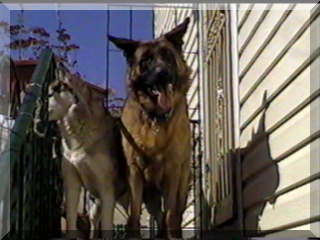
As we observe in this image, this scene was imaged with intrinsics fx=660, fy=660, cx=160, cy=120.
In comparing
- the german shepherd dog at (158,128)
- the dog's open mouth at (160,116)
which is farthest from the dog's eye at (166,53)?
the dog's open mouth at (160,116)

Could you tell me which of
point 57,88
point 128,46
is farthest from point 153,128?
point 57,88

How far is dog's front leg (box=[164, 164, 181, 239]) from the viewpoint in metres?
3.59

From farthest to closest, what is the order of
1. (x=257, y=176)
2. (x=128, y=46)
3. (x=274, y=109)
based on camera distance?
(x=257, y=176) → (x=128, y=46) → (x=274, y=109)

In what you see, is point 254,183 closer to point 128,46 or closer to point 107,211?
point 107,211

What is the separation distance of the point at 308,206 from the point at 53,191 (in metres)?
1.46

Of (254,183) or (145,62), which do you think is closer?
(145,62)

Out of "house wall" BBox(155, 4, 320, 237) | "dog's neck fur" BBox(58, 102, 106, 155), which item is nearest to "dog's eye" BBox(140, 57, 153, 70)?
"house wall" BBox(155, 4, 320, 237)

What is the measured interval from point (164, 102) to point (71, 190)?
0.70 meters

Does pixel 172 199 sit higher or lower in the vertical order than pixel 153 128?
lower

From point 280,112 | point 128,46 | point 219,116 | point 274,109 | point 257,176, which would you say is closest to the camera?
point 280,112

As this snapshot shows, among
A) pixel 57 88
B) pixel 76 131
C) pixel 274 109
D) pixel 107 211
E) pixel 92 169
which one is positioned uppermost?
pixel 57 88

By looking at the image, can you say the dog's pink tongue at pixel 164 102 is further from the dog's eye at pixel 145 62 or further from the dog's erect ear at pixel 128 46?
the dog's erect ear at pixel 128 46

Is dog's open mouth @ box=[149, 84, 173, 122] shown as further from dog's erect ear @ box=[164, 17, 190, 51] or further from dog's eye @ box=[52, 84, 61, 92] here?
dog's eye @ box=[52, 84, 61, 92]

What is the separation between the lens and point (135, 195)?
142 inches
